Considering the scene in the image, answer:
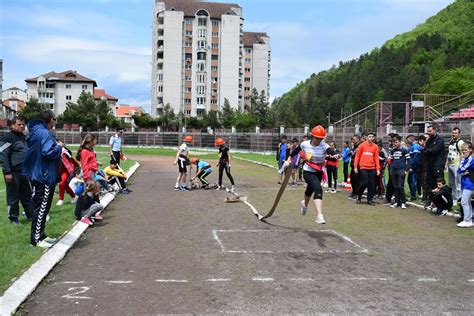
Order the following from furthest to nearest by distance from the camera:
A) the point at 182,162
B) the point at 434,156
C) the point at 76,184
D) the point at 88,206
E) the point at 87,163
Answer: the point at 182,162, the point at 434,156, the point at 76,184, the point at 87,163, the point at 88,206

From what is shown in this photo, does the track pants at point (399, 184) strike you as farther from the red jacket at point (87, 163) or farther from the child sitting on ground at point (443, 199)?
the red jacket at point (87, 163)

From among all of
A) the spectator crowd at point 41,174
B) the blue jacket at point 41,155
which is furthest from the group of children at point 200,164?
the blue jacket at point 41,155

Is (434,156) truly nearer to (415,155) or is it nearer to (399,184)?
(399,184)

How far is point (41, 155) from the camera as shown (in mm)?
7824

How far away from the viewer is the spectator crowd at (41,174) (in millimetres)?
7832

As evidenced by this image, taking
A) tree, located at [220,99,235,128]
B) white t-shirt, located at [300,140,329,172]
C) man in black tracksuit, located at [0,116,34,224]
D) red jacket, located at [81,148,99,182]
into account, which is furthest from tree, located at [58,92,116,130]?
white t-shirt, located at [300,140,329,172]

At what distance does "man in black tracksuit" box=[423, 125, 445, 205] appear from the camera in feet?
43.9

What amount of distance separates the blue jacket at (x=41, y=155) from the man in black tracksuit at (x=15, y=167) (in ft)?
5.91

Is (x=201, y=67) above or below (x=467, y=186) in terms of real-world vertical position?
above

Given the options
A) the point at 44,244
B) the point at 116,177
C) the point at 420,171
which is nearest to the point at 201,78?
the point at 116,177

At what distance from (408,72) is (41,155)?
97.3m

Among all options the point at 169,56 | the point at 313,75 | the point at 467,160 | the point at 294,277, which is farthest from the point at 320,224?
the point at 313,75

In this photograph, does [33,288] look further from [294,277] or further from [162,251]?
[294,277]

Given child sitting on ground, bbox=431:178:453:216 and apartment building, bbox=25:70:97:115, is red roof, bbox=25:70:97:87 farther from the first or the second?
child sitting on ground, bbox=431:178:453:216
